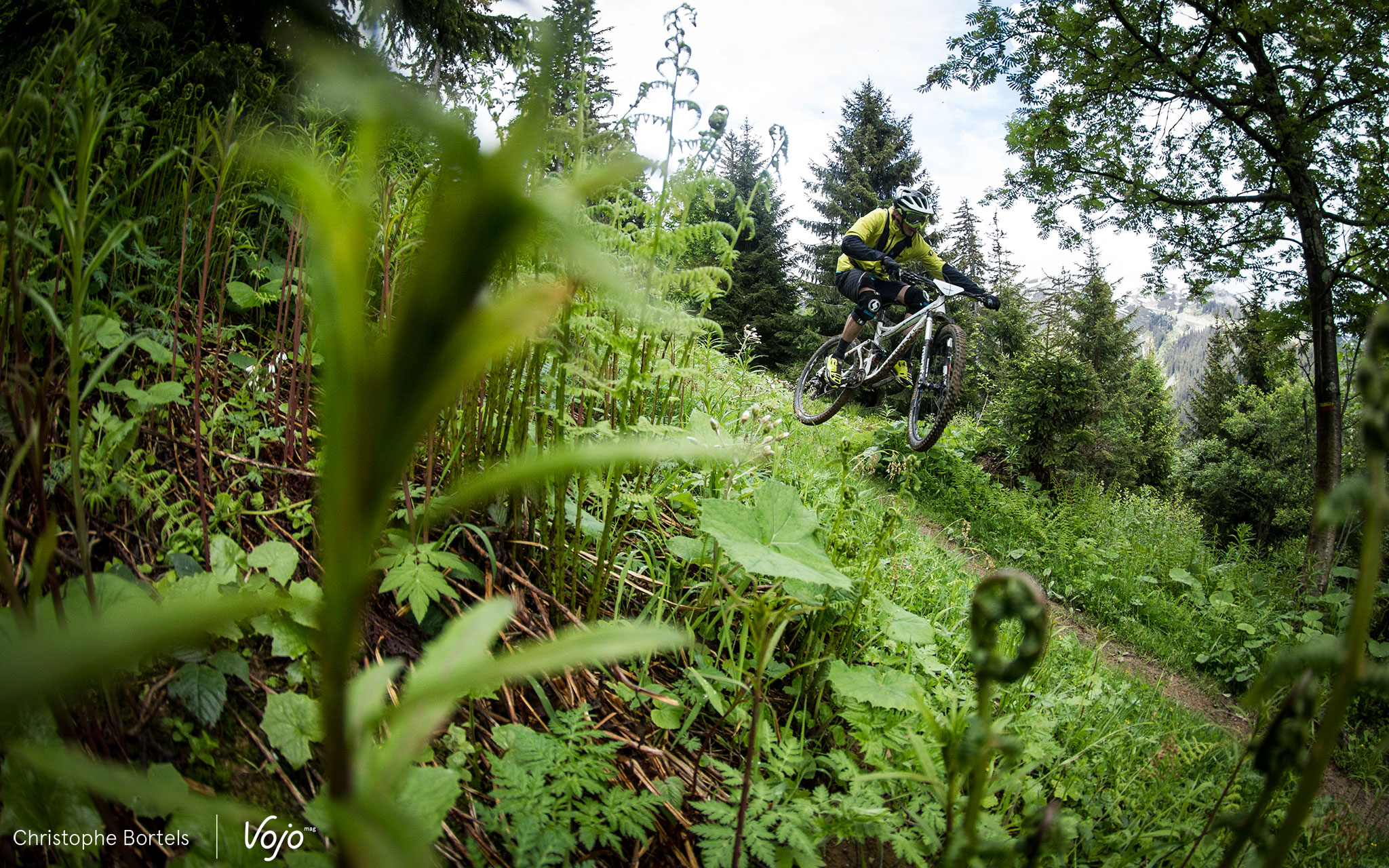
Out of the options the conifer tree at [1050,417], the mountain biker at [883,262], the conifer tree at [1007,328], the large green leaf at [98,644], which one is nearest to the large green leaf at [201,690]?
the large green leaf at [98,644]

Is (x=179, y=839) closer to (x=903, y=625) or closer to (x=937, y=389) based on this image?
(x=903, y=625)

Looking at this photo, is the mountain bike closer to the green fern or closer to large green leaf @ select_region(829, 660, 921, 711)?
large green leaf @ select_region(829, 660, 921, 711)

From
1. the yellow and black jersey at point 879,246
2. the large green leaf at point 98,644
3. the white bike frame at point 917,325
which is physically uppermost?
the yellow and black jersey at point 879,246

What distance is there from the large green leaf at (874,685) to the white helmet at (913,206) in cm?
635

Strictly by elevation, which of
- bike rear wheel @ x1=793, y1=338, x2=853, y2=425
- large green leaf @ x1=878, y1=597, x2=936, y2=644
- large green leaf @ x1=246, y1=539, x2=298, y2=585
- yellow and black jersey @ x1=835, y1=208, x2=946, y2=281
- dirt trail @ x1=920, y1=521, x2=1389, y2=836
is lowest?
dirt trail @ x1=920, y1=521, x2=1389, y2=836

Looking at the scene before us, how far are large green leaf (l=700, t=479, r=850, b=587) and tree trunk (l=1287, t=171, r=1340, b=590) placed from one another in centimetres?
610

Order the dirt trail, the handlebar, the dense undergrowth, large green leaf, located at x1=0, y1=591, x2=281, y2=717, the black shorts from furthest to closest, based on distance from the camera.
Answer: the black shorts
the handlebar
the dense undergrowth
the dirt trail
large green leaf, located at x1=0, y1=591, x2=281, y2=717

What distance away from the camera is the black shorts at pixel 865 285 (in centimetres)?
698

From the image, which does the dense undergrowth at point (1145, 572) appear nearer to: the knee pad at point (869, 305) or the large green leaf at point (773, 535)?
the large green leaf at point (773, 535)

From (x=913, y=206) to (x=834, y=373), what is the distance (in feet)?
6.86

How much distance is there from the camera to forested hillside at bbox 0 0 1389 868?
13.2 inches

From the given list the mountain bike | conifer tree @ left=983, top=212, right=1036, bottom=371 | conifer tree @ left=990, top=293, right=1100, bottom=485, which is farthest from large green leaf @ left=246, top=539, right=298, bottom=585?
conifer tree @ left=983, top=212, right=1036, bottom=371

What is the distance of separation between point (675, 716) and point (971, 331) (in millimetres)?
18293

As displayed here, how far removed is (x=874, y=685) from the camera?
5.10ft
